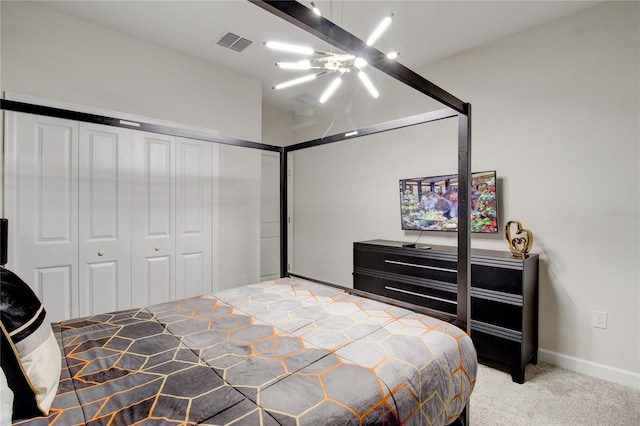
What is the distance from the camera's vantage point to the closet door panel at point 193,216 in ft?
10.2

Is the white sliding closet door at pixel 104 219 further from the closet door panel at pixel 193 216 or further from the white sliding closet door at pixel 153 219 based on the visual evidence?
the closet door panel at pixel 193 216

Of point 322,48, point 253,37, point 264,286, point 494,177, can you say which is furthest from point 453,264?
point 253,37

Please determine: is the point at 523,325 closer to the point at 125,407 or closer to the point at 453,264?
the point at 453,264

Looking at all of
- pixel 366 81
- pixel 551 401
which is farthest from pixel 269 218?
pixel 551 401

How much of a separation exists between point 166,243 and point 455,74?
10.9 feet

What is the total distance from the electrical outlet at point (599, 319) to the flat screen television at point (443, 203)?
0.89 meters

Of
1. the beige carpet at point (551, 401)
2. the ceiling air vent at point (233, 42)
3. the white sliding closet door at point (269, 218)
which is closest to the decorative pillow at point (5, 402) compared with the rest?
the beige carpet at point (551, 401)

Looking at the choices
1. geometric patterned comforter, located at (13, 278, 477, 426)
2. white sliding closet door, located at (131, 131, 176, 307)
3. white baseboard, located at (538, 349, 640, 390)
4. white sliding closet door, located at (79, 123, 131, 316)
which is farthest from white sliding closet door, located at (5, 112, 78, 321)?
white baseboard, located at (538, 349, 640, 390)

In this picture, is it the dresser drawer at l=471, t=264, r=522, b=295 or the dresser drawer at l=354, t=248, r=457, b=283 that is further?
the dresser drawer at l=354, t=248, r=457, b=283

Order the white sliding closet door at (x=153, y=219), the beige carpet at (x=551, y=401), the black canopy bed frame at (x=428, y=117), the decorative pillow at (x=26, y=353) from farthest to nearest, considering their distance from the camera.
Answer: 1. the white sliding closet door at (x=153, y=219)
2. the beige carpet at (x=551, y=401)
3. the black canopy bed frame at (x=428, y=117)
4. the decorative pillow at (x=26, y=353)

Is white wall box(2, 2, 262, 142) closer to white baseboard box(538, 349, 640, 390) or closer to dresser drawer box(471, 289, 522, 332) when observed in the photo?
dresser drawer box(471, 289, 522, 332)

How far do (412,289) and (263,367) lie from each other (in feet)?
6.68

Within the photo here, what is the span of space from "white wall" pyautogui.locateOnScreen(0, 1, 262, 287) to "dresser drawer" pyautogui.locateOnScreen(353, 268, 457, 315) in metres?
1.40

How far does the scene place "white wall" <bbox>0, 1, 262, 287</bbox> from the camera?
7.61 feet
